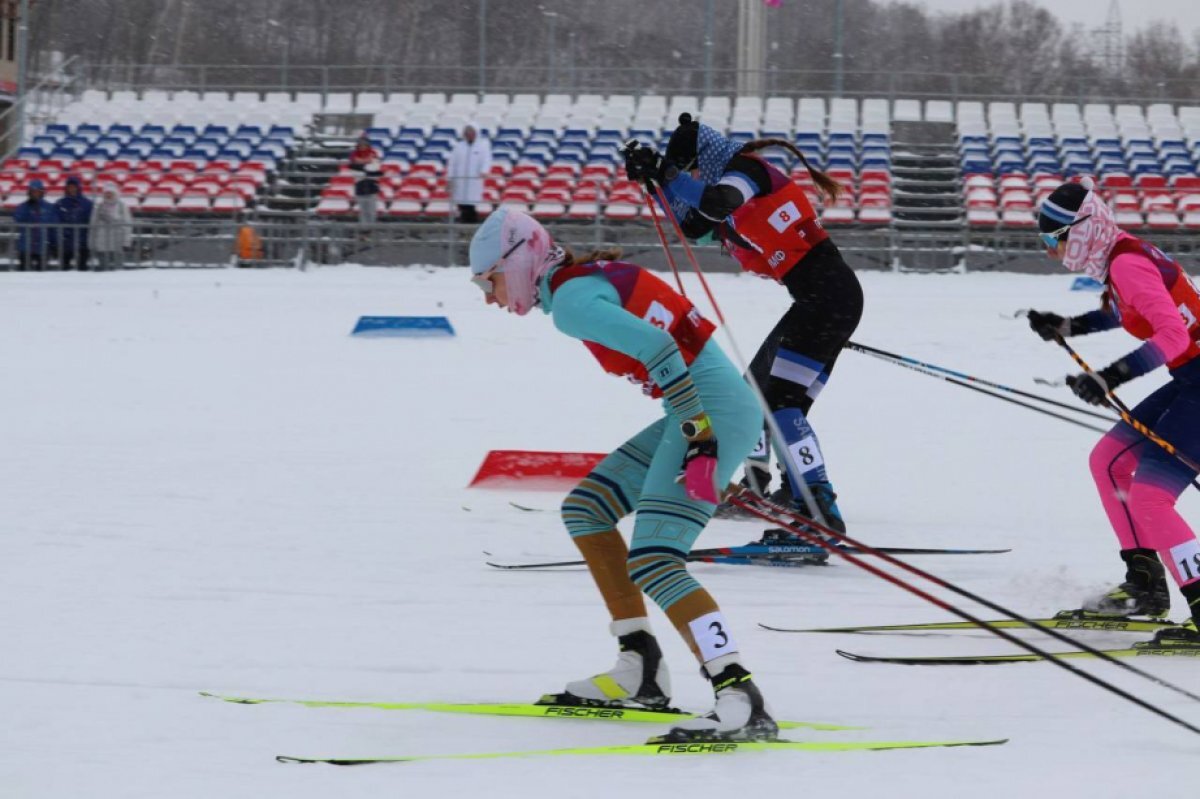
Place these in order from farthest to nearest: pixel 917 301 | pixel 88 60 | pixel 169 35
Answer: pixel 169 35
pixel 88 60
pixel 917 301

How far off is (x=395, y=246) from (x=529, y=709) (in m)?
16.0

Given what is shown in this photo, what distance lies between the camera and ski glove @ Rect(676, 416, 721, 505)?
3.89 meters

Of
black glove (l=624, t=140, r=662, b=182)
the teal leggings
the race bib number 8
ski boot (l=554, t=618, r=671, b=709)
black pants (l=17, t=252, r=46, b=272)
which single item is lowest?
black pants (l=17, t=252, r=46, b=272)

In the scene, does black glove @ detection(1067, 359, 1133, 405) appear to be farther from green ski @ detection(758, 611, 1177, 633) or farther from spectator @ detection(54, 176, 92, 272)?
spectator @ detection(54, 176, 92, 272)

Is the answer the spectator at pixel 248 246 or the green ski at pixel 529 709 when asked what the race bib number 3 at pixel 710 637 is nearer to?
the green ski at pixel 529 709

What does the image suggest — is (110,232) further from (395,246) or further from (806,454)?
(806,454)

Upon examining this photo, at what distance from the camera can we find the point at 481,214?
20.4 m

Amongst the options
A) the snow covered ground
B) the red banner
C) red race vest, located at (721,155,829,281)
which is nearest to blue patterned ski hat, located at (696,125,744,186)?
red race vest, located at (721,155,829,281)

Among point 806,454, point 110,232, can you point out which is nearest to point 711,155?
point 806,454

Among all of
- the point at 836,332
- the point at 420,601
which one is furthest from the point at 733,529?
the point at 420,601

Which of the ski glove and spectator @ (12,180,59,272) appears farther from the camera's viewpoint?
spectator @ (12,180,59,272)

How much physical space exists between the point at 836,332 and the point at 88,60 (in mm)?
46590

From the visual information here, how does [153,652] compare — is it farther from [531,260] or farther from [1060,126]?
[1060,126]

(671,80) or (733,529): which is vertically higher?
(671,80)
